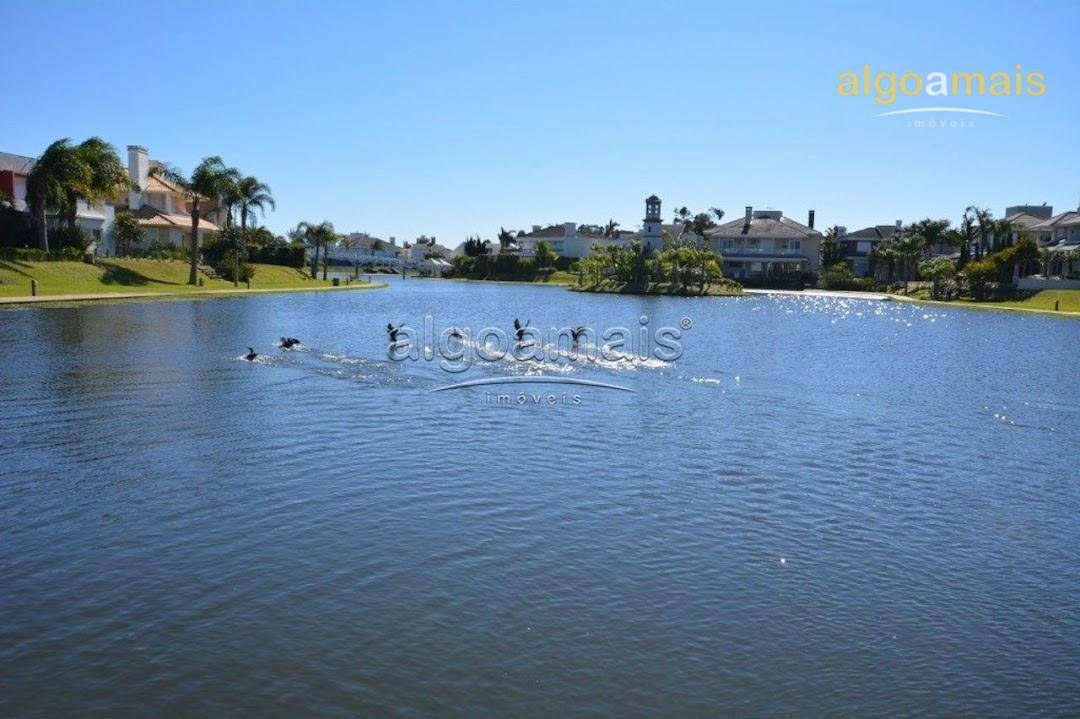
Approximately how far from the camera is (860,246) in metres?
130

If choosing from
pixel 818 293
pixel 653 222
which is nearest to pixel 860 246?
pixel 818 293

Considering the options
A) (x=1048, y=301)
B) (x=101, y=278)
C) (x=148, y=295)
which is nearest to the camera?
(x=148, y=295)

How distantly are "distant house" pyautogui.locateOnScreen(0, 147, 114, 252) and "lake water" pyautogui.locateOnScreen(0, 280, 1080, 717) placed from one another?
4752cm

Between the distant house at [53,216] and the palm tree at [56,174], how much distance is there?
5.94 metres

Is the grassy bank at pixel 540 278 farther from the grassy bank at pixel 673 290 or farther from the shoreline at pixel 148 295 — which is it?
the shoreline at pixel 148 295

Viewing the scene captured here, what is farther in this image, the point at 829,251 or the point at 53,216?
the point at 829,251

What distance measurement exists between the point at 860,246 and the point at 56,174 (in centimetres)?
11336

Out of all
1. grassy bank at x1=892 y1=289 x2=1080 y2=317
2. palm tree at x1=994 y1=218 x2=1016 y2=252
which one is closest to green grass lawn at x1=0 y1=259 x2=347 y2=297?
grassy bank at x1=892 y1=289 x2=1080 y2=317

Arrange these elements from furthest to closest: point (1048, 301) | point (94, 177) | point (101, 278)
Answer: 1. point (1048, 301)
2. point (94, 177)
3. point (101, 278)

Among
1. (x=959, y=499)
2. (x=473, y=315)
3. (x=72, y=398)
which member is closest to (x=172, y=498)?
(x=72, y=398)

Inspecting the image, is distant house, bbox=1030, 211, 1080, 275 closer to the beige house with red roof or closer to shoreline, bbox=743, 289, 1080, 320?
shoreline, bbox=743, 289, 1080, 320

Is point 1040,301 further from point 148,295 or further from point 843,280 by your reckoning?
point 148,295

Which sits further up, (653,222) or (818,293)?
(653,222)

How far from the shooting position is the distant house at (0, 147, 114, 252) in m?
62.9
